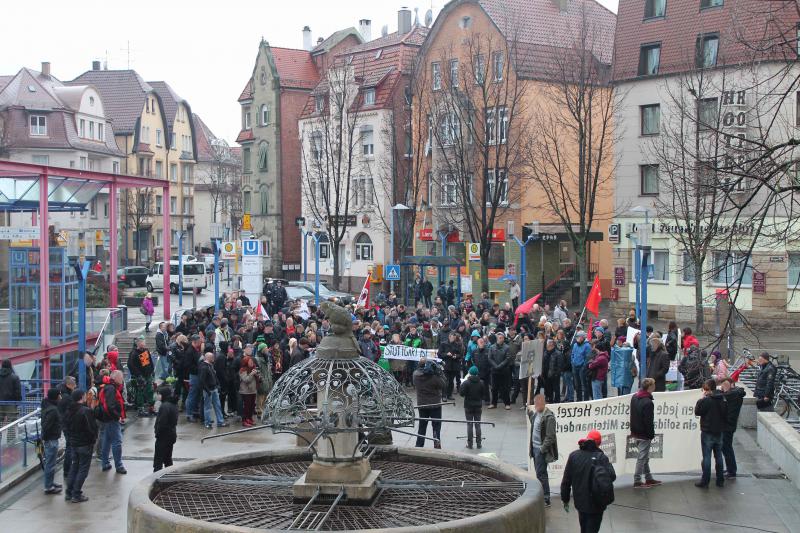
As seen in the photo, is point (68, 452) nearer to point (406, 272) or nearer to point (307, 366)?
point (307, 366)

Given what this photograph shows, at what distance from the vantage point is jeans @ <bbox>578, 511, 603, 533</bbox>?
11.2 m

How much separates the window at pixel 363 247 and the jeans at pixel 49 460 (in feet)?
147

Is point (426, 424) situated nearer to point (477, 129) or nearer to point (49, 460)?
point (49, 460)

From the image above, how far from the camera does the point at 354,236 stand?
60062 mm

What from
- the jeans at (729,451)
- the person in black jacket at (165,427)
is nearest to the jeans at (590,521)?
the jeans at (729,451)

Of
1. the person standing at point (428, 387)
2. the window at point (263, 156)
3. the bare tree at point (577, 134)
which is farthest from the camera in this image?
the window at point (263, 156)

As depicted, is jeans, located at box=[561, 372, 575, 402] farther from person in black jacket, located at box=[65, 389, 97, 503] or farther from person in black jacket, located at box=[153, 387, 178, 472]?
person in black jacket, located at box=[65, 389, 97, 503]

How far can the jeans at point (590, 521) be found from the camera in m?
11.2

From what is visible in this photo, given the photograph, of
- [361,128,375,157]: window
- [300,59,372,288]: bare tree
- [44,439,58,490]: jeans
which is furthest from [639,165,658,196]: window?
[44,439,58,490]: jeans

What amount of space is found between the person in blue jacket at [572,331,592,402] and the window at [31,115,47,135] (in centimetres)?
5516

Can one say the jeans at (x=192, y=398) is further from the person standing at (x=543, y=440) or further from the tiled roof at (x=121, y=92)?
the tiled roof at (x=121, y=92)

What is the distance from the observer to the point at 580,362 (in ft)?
66.9

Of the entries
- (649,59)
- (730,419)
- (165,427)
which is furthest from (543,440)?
(649,59)

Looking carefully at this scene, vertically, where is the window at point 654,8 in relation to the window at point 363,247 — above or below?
above
